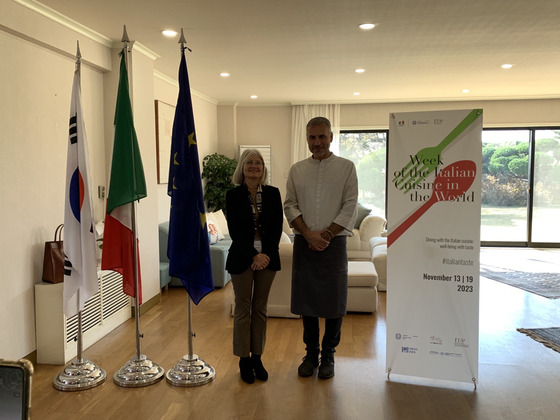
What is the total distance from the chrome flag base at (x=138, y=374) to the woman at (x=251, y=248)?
1.96ft

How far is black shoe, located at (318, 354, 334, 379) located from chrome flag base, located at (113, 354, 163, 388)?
1.07 meters

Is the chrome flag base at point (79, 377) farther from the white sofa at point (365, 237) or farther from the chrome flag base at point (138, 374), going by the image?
the white sofa at point (365, 237)

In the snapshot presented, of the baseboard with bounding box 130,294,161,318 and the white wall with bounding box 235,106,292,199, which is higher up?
the white wall with bounding box 235,106,292,199

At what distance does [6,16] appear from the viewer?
117 inches

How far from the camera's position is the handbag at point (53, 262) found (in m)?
3.33

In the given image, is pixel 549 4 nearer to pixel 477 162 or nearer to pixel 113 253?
pixel 477 162

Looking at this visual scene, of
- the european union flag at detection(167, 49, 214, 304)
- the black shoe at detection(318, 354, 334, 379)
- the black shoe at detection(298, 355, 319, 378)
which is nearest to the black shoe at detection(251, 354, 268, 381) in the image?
the black shoe at detection(298, 355, 319, 378)

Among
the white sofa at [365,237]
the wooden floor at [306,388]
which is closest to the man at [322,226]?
the wooden floor at [306,388]

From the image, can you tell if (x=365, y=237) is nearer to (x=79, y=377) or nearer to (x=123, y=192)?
(x=123, y=192)

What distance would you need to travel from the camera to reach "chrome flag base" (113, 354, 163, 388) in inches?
117

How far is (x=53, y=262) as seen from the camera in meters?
3.33

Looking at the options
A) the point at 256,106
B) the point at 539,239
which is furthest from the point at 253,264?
the point at 539,239

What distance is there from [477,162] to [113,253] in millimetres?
2401

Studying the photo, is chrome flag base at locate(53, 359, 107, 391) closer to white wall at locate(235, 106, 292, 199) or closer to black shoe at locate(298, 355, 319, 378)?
black shoe at locate(298, 355, 319, 378)
